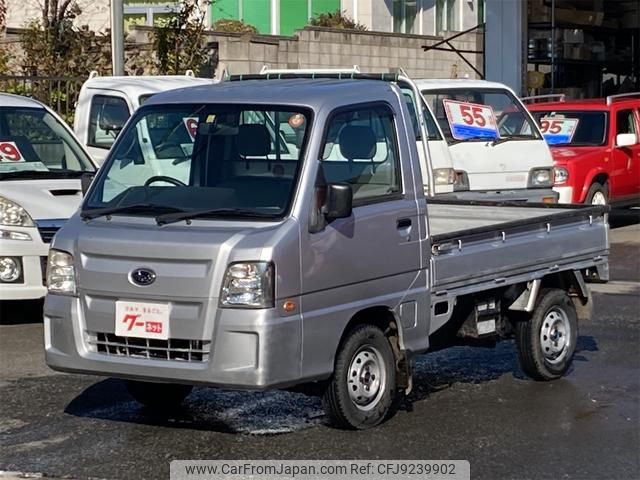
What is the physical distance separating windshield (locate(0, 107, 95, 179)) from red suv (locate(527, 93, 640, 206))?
7.01 metres

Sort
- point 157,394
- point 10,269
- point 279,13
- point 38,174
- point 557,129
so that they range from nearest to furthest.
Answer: point 157,394, point 10,269, point 38,174, point 557,129, point 279,13

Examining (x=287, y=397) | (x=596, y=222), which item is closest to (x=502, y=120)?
(x=596, y=222)

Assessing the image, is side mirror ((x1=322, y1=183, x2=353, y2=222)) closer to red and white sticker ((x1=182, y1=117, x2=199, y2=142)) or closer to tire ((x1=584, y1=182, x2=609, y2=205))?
red and white sticker ((x1=182, y1=117, x2=199, y2=142))

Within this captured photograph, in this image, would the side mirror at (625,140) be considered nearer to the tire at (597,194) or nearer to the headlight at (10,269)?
the tire at (597,194)

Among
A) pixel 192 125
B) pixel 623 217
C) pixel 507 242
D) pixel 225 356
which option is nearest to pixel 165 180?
pixel 192 125

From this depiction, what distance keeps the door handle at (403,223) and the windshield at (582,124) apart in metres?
10.3

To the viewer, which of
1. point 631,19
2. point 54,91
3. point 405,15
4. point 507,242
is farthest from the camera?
point 405,15

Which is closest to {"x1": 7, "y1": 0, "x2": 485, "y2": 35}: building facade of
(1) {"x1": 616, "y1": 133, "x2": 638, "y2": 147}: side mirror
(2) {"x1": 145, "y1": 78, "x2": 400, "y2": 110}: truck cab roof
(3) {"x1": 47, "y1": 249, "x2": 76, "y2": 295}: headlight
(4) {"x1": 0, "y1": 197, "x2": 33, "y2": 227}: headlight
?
(1) {"x1": 616, "y1": 133, "x2": 638, "y2": 147}: side mirror

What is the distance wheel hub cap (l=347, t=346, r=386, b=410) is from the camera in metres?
7.30

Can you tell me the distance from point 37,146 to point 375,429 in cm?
572

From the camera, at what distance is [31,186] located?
1102 centimetres

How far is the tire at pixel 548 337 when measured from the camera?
8656 millimetres

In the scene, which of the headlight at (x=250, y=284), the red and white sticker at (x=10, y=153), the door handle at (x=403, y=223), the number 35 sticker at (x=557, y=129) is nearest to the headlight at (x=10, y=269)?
the red and white sticker at (x=10, y=153)

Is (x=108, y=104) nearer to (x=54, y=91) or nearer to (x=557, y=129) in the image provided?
(x=54, y=91)
